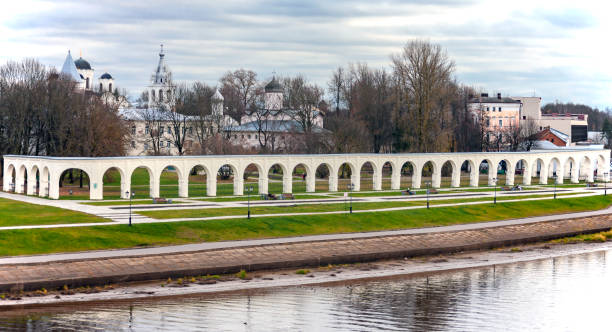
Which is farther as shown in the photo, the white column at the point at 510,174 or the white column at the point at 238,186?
the white column at the point at 510,174

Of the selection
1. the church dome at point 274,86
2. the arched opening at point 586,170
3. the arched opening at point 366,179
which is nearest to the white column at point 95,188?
the arched opening at point 366,179

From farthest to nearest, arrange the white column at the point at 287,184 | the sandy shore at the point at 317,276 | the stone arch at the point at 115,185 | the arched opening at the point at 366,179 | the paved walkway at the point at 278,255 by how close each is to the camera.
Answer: the arched opening at the point at 366,179, the white column at the point at 287,184, the stone arch at the point at 115,185, the paved walkway at the point at 278,255, the sandy shore at the point at 317,276

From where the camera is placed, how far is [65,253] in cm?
3444

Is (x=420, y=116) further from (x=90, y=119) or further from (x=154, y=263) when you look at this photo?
(x=154, y=263)

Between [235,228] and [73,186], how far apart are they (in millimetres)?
29233

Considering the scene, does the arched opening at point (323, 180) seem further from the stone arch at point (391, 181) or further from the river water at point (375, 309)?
the river water at point (375, 309)

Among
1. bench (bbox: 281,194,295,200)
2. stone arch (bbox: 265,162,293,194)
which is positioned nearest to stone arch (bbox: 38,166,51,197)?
stone arch (bbox: 265,162,293,194)

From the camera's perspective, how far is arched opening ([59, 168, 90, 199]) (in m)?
56.0

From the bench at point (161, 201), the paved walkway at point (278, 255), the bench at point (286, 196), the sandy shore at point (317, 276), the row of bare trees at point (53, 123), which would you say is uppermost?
the row of bare trees at point (53, 123)

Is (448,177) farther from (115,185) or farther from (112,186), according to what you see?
(112,186)

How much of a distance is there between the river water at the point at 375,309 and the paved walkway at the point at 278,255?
9.31ft

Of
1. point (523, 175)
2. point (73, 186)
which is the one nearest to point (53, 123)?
point (73, 186)

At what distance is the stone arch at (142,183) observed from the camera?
55.4 m

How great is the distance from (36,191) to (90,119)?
11562 mm
